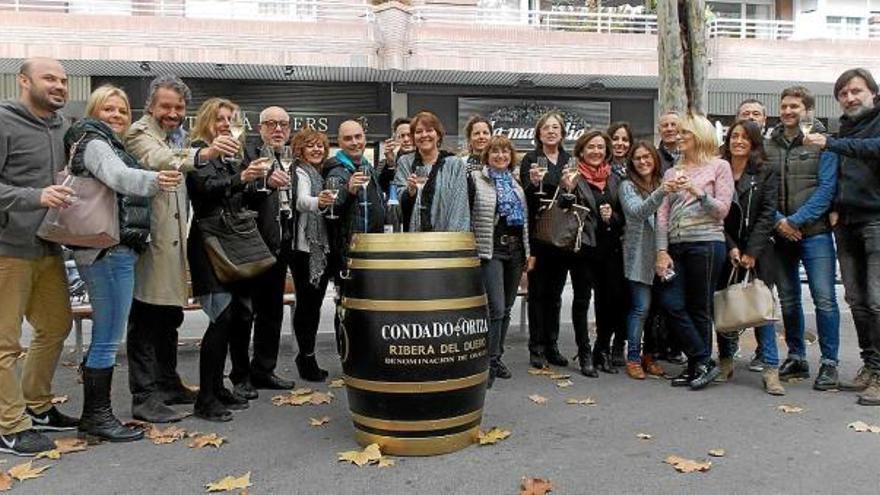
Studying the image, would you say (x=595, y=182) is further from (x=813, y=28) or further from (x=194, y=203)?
(x=813, y=28)

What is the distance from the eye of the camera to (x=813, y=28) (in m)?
19.4

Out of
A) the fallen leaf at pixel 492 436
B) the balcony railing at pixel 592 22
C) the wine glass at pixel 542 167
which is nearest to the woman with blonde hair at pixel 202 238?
the fallen leaf at pixel 492 436

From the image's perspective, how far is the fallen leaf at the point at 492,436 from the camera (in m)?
4.24

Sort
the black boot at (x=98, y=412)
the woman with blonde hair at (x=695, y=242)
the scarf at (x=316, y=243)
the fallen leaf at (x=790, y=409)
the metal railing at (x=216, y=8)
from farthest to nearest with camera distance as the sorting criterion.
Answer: the metal railing at (x=216, y=8) < the scarf at (x=316, y=243) < the woman with blonde hair at (x=695, y=242) < the fallen leaf at (x=790, y=409) < the black boot at (x=98, y=412)

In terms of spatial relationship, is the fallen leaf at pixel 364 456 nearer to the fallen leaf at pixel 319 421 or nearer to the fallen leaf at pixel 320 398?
the fallen leaf at pixel 319 421

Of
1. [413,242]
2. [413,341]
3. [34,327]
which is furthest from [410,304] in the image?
[34,327]

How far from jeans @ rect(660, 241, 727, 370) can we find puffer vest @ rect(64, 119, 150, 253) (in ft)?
11.8

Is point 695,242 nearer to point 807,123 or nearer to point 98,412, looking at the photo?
point 807,123

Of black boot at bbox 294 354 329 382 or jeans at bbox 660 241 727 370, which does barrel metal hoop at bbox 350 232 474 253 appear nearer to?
black boot at bbox 294 354 329 382

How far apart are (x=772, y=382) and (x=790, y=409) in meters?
0.47

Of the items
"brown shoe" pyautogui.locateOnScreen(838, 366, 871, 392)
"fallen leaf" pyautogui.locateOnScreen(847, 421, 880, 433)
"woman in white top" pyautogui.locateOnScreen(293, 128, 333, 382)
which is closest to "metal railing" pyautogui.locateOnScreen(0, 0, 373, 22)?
"woman in white top" pyautogui.locateOnScreen(293, 128, 333, 382)

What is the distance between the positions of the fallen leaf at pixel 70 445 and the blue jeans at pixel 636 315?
3.84 metres

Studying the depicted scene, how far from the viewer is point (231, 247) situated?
464cm

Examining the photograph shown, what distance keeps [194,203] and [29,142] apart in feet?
3.18
